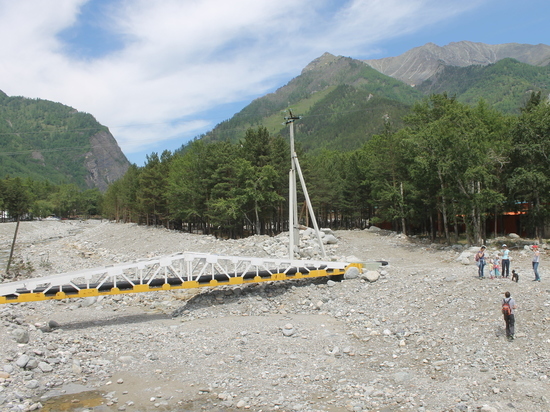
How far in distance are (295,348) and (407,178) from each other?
33.1m

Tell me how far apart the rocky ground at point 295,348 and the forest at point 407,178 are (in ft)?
33.7

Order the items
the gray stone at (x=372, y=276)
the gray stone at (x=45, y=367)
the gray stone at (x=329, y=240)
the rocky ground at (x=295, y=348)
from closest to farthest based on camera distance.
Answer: the rocky ground at (x=295, y=348), the gray stone at (x=45, y=367), the gray stone at (x=372, y=276), the gray stone at (x=329, y=240)

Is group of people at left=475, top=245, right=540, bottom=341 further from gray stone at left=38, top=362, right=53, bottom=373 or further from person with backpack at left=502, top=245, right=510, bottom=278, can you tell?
gray stone at left=38, top=362, right=53, bottom=373

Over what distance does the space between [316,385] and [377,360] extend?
2643 millimetres

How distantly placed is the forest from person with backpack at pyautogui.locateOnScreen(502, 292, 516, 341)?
→ 684 inches

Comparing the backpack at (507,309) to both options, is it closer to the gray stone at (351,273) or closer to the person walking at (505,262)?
the person walking at (505,262)

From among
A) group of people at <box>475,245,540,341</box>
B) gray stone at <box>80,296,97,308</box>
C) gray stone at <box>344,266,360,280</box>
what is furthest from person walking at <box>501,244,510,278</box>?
gray stone at <box>80,296,97,308</box>

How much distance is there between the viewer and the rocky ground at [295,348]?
11.1 meters

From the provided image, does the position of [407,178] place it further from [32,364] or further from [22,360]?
[22,360]

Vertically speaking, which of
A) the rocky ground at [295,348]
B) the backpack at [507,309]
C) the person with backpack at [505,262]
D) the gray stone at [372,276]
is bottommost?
the rocky ground at [295,348]

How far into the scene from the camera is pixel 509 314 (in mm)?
12617

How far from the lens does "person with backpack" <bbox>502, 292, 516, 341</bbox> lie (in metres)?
12.5

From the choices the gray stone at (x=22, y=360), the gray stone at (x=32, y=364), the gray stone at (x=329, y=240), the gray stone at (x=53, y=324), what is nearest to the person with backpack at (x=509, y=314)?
the gray stone at (x=32, y=364)

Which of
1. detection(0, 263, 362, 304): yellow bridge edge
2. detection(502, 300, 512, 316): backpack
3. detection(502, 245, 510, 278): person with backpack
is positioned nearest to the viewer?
detection(502, 300, 512, 316): backpack
